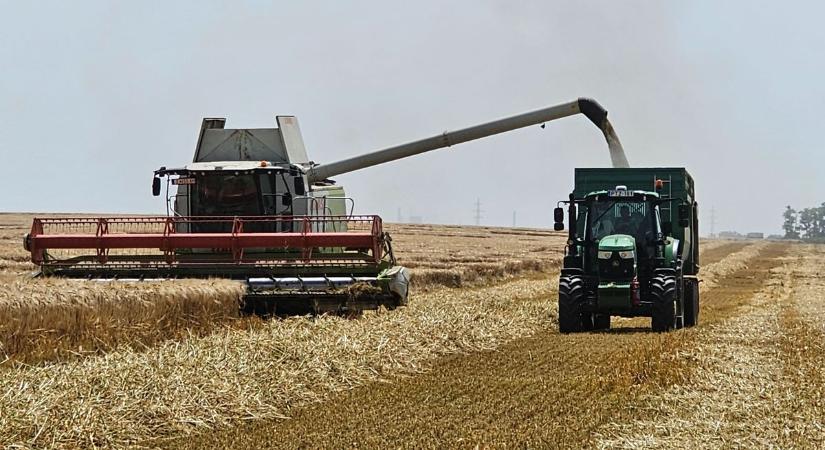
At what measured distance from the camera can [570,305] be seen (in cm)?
1545

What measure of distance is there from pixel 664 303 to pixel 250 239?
20.1 ft

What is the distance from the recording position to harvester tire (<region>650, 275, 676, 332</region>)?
49.8 feet

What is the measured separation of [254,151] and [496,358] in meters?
6.60

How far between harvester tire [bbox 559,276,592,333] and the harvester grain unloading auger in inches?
99.7

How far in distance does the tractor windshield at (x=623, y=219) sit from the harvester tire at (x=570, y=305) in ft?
3.18

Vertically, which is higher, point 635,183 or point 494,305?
point 635,183

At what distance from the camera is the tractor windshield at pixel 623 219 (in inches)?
629

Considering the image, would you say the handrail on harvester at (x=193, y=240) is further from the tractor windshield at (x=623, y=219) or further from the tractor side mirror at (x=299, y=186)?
the tractor windshield at (x=623, y=219)

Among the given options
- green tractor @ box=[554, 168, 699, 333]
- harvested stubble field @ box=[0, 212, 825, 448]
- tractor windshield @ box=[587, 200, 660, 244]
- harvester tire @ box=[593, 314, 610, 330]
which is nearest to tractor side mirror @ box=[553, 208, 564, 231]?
green tractor @ box=[554, 168, 699, 333]

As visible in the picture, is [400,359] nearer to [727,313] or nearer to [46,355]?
[46,355]

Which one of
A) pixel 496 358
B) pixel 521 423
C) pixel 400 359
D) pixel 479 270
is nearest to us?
pixel 521 423

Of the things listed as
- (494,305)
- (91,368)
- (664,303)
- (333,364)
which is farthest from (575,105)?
(91,368)

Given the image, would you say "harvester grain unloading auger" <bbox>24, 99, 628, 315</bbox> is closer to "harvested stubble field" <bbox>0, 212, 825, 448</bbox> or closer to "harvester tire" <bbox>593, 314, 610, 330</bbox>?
"harvested stubble field" <bbox>0, 212, 825, 448</bbox>

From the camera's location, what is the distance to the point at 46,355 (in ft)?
34.0
